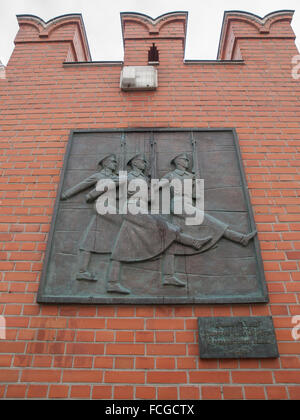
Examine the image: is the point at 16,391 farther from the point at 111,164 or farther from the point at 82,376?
the point at 111,164

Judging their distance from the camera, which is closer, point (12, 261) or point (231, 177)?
point (12, 261)

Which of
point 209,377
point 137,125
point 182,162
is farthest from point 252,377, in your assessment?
point 137,125

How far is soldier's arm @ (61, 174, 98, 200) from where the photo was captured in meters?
2.73

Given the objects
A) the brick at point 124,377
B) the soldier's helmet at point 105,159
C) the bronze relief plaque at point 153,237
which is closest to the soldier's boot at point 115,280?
the bronze relief plaque at point 153,237

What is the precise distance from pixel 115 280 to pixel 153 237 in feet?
1.54

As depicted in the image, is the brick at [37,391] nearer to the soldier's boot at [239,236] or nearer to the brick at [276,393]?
the brick at [276,393]

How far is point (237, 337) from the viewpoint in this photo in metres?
2.10

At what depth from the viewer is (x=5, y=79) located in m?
3.74

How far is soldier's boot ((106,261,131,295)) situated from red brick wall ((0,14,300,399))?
0.14 m

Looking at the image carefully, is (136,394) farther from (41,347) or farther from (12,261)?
(12,261)
